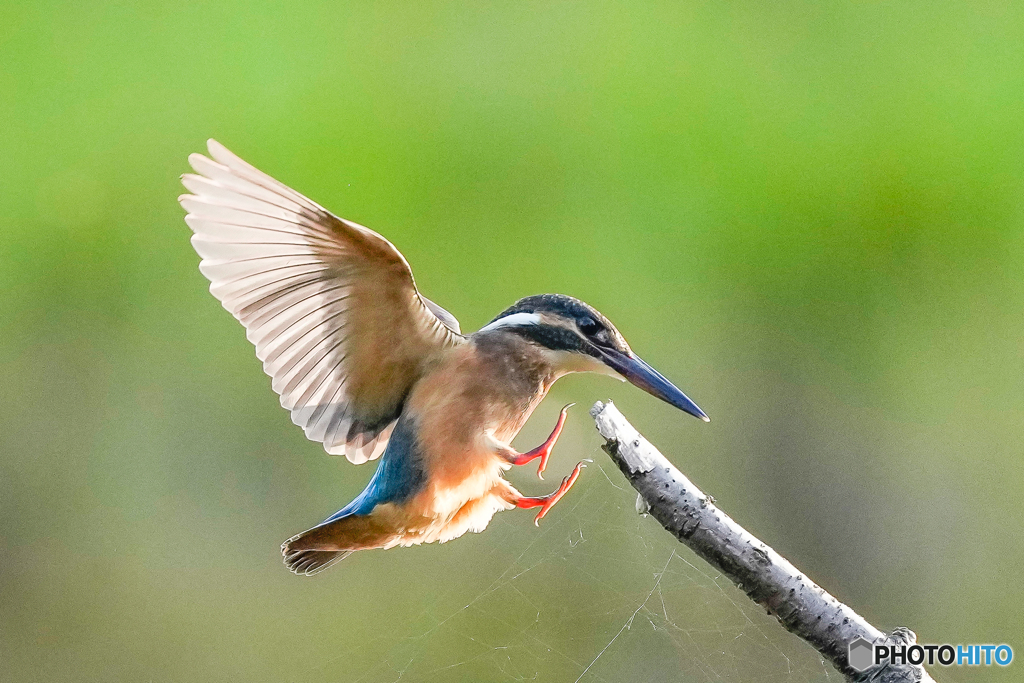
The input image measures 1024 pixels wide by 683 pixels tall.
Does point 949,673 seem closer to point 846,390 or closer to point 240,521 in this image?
point 846,390

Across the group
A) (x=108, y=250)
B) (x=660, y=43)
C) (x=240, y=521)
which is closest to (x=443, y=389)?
(x=240, y=521)

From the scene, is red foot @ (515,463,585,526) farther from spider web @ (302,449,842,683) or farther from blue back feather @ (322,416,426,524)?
spider web @ (302,449,842,683)

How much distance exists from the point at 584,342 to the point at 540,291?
1.04 m

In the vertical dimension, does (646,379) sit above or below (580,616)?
above

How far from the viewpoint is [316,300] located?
818 millimetres

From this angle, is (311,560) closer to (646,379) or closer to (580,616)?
(646,379)

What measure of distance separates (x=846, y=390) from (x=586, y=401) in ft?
2.14

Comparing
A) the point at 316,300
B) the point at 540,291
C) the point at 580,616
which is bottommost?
the point at 580,616

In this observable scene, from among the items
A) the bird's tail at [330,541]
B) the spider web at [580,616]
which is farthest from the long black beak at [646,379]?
the spider web at [580,616]

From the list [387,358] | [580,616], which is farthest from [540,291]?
[387,358]

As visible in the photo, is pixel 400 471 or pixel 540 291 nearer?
pixel 400 471

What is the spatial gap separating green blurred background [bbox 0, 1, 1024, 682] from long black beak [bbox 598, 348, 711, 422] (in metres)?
0.58

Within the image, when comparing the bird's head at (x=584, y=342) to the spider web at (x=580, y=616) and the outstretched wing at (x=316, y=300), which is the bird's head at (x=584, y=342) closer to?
the outstretched wing at (x=316, y=300)

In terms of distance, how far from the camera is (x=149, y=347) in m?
1.82
